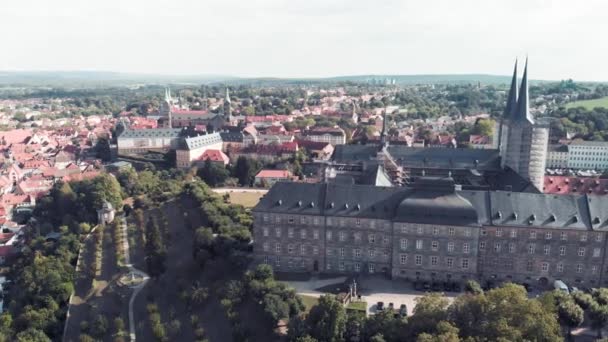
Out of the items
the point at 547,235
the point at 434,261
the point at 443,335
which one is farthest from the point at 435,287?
the point at 443,335

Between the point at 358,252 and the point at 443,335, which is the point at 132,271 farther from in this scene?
the point at 443,335

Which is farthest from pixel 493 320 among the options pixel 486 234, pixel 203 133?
pixel 203 133

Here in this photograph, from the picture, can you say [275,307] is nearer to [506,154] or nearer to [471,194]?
[471,194]

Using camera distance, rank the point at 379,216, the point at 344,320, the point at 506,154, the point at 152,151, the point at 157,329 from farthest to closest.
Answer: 1. the point at 152,151
2. the point at 506,154
3. the point at 379,216
4. the point at 157,329
5. the point at 344,320

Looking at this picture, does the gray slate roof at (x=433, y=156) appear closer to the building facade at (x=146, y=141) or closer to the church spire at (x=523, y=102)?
the church spire at (x=523, y=102)

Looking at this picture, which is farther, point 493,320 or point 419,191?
point 419,191

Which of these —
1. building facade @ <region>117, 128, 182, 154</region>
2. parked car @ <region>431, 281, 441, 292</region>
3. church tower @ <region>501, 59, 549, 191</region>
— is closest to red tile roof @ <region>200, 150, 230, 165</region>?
building facade @ <region>117, 128, 182, 154</region>

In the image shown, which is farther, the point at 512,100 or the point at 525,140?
the point at 512,100

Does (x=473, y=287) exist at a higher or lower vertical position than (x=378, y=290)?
higher
